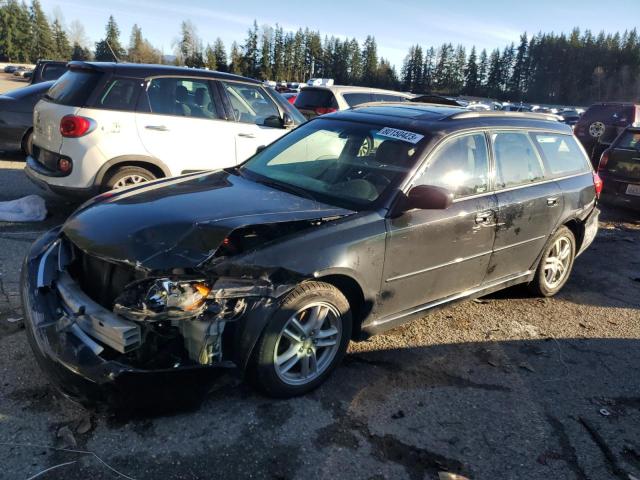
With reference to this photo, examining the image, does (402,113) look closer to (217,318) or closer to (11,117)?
(217,318)

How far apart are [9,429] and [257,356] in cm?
129

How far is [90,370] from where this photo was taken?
7.98ft

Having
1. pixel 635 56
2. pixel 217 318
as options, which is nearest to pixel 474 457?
pixel 217 318

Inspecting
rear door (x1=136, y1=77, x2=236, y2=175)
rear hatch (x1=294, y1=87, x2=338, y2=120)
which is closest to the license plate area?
rear hatch (x1=294, y1=87, x2=338, y2=120)

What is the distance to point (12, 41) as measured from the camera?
277 feet

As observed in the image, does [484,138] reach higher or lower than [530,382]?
higher

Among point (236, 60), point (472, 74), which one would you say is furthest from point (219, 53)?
point (472, 74)

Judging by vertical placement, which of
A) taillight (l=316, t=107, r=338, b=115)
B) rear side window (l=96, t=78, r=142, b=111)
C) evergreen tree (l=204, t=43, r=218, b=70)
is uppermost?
evergreen tree (l=204, t=43, r=218, b=70)

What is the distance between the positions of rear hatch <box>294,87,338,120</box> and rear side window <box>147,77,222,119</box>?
16.6ft

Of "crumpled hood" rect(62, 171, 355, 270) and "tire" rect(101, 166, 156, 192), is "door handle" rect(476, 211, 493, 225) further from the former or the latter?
"tire" rect(101, 166, 156, 192)

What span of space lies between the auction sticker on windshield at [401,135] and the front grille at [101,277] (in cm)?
211

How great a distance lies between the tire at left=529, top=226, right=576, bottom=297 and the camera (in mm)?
4848

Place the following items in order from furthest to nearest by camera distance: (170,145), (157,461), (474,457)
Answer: (170,145)
(474,457)
(157,461)

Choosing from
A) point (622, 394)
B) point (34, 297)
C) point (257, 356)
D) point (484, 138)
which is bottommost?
point (622, 394)
